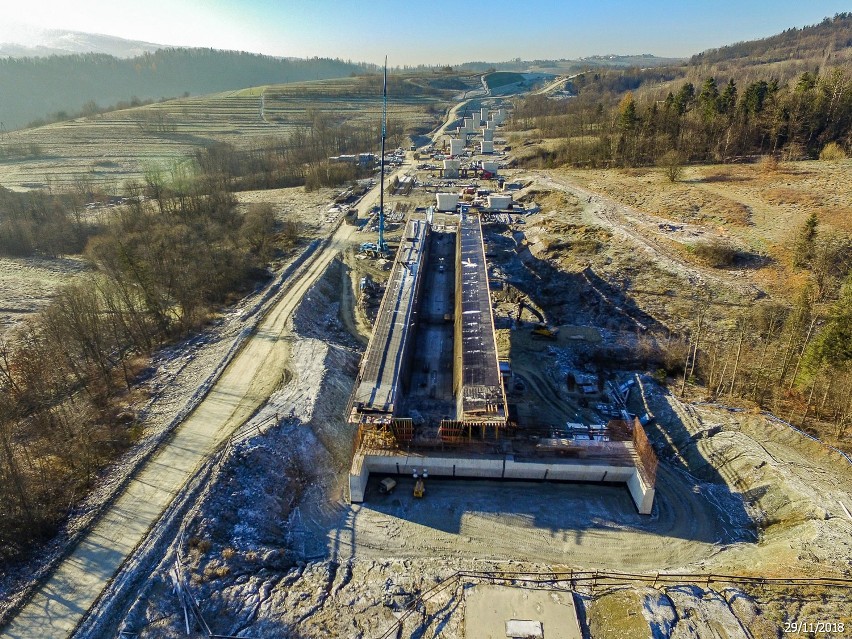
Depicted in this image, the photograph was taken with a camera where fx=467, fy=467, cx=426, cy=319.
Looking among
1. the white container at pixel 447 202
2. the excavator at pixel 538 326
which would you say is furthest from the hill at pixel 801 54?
the excavator at pixel 538 326

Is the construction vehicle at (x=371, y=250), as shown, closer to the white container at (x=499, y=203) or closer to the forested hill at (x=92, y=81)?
the white container at (x=499, y=203)

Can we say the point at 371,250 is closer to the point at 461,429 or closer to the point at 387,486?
the point at 461,429

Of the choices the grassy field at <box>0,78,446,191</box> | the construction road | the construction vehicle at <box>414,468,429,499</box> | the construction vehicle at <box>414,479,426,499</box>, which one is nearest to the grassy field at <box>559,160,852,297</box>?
the construction vehicle at <box>414,468,429,499</box>

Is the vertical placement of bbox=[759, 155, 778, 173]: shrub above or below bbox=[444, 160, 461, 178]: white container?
above

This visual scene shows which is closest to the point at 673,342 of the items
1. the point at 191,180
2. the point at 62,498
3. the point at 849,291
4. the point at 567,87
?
the point at 849,291

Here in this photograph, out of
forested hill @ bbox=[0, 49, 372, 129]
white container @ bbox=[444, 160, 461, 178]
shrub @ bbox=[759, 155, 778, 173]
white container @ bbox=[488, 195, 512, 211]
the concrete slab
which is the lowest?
the concrete slab

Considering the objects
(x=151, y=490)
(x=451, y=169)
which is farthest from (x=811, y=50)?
(x=151, y=490)

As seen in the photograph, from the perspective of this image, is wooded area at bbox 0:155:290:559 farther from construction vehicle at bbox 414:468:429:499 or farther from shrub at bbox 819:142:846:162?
shrub at bbox 819:142:846:162
